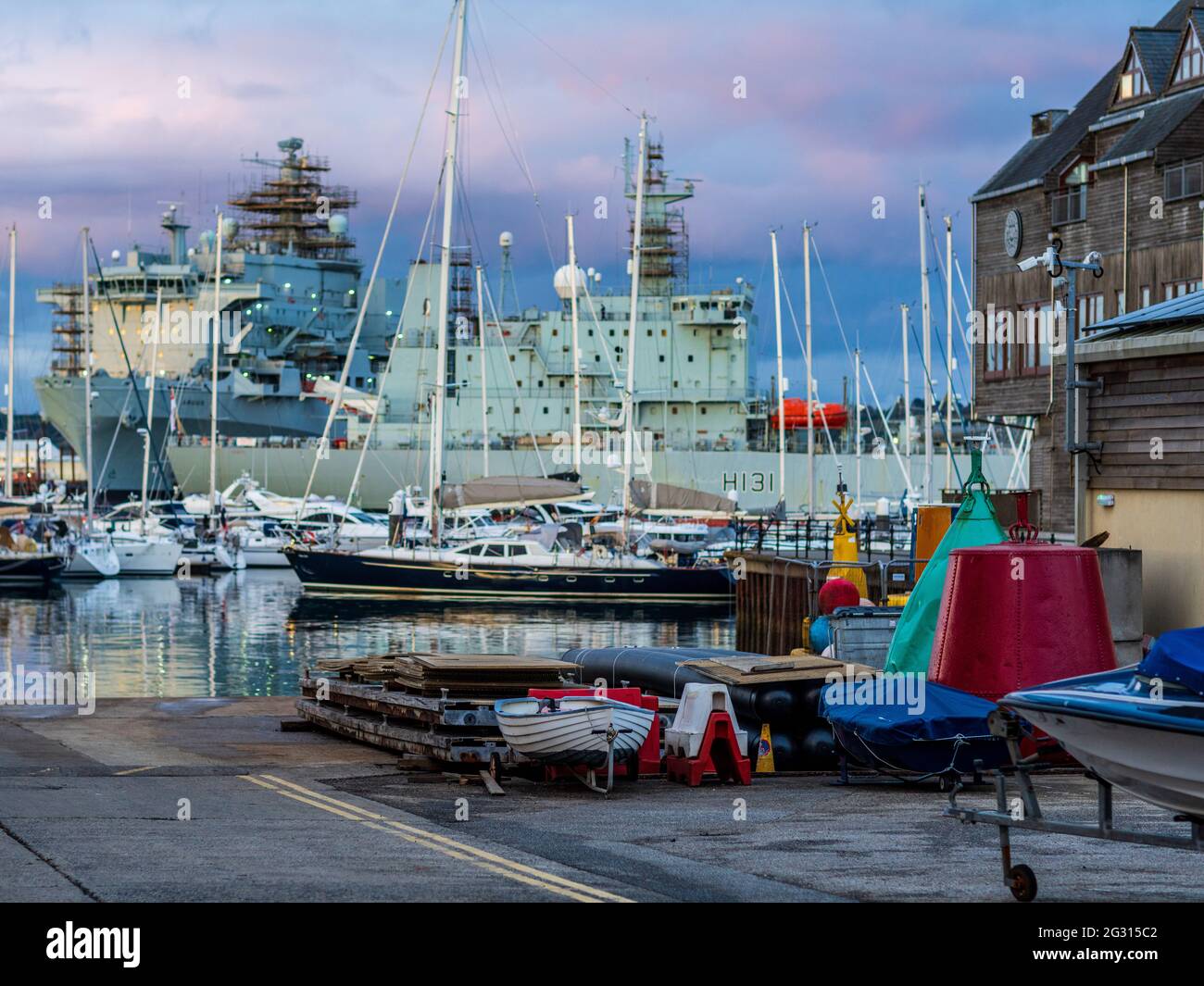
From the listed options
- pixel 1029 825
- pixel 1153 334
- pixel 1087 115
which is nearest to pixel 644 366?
pixel 1087 115

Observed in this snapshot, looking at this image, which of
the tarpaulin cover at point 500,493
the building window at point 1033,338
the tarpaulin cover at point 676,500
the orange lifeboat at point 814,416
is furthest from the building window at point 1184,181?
the orange lifeboat at point 814,416

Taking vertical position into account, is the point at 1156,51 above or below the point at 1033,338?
above

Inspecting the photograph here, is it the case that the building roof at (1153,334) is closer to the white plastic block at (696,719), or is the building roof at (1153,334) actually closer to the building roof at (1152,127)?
the white plastic block at (696,719)

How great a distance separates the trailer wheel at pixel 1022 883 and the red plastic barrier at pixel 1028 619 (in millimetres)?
6073

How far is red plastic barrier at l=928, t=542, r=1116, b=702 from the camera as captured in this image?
14.7 meters

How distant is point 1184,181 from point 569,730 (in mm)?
21882

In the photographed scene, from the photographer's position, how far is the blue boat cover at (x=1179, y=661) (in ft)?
27.9

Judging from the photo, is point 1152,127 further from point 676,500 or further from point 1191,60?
point 676,500

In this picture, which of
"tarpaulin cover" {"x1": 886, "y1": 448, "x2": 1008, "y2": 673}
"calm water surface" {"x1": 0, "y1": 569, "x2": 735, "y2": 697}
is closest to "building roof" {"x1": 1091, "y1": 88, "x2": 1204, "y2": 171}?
"calm water surface" {"x1": 0, "y1": 569, "x2": 735, "y2": 697}

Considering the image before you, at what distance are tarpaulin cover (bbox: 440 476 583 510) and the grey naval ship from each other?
120 ft

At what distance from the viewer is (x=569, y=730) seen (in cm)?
1362

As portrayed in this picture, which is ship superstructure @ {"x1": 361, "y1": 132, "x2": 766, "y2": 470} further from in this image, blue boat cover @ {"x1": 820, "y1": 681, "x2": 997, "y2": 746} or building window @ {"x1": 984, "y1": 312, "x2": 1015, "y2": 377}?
blue boat cover @ {"x1": 820, "y1": 681, "x2": 997, "y2": 746}
